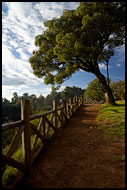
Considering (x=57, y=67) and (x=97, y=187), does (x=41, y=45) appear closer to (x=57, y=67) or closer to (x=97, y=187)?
(x=57, y=67)

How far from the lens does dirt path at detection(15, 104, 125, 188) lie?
9.26 feet

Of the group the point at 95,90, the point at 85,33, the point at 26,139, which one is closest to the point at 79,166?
the point at 26,139

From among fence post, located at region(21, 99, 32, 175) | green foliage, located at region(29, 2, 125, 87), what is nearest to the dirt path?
fence post, located at region(21, 99, 32, 175)

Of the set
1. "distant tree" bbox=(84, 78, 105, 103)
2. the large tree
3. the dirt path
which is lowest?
the dirt path

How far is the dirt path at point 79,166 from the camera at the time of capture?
2822 millimetres

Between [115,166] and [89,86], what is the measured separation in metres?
37.8

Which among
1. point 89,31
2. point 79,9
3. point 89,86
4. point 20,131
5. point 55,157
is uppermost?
point 79,9

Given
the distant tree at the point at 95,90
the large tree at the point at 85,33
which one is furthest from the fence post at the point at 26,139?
the distant tree at the point at 95,90

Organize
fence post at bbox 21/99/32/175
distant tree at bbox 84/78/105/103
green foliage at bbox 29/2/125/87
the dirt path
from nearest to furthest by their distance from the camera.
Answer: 1. the dirt path
2. fence post at bbox 21/99/32/175
3. green foliage at bbox 29/2/125/87
4. distant tree at bbox 84/78/105/103

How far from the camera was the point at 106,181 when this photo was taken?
2793 mm

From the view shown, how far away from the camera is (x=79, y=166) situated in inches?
137

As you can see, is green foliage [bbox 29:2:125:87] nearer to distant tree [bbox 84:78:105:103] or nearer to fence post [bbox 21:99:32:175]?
fence post [bbox 21:99:32:175]

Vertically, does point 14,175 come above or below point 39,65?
below

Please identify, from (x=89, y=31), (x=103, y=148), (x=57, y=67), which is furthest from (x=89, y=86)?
(x=103, y=148)
